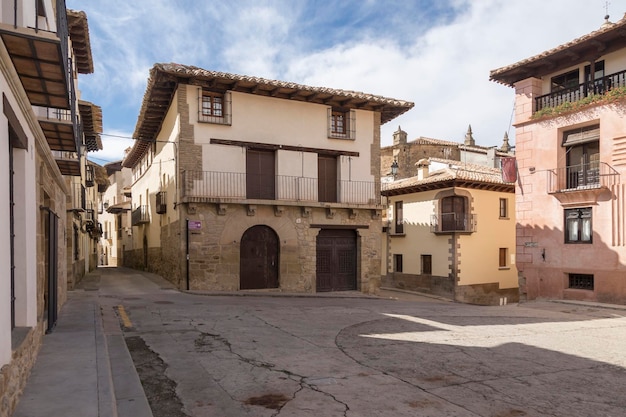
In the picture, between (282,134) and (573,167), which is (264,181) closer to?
(282,134)

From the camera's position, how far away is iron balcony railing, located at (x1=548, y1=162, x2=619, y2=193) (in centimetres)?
1551

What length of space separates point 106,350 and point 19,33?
433 cm

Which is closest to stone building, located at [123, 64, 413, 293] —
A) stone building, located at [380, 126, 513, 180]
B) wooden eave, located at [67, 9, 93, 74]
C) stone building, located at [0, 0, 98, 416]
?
wooden eave, located at [67, 9, 93, 74]

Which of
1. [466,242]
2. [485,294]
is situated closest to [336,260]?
[466,242]

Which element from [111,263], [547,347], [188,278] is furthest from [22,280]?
[111,263]

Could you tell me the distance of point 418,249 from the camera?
1050 inches

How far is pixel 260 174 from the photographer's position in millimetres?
18391

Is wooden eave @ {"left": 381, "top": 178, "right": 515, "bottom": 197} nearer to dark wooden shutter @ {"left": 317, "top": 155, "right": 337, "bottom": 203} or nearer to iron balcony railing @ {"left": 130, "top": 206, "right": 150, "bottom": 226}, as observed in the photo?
dark wooden shutter @ {"left": 317, "top": 155, "right": 337, "bottom": 203}

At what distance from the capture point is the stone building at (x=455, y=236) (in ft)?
80.0

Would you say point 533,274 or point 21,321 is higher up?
point 21,321

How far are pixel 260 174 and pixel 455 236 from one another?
38.4 feet

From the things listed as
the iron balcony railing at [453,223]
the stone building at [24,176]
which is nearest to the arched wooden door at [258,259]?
the stone building at [24,176]

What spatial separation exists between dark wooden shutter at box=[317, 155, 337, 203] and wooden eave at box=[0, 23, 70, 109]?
13785 mm

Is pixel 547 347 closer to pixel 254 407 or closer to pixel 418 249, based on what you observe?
pixel 254 407
